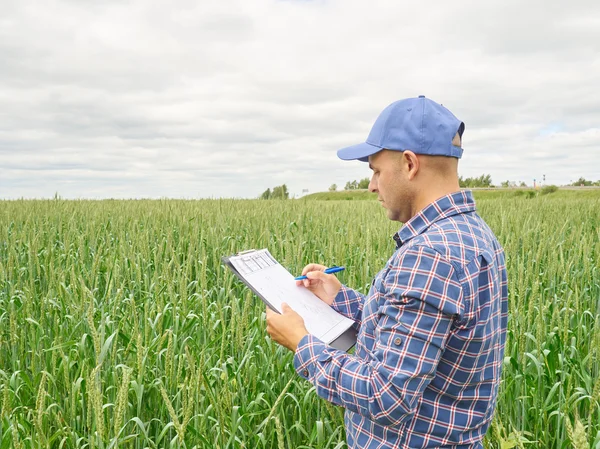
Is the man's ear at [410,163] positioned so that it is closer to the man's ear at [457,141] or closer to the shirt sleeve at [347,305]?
the man's ear at [457,141]

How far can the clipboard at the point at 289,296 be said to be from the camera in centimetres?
175

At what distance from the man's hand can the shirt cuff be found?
0.14 ft

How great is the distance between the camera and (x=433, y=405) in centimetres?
143

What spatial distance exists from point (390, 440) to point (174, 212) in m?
6.53

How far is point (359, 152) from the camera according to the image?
1564 millimetres

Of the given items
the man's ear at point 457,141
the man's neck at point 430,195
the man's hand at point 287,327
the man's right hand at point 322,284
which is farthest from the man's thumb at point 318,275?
the man's ear at point 457,141

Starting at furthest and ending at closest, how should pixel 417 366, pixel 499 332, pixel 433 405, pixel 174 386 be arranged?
pixel 174 386, pixel 499 332, pixel 433 405, pixel 417 366

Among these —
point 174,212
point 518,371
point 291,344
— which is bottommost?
point 518,371

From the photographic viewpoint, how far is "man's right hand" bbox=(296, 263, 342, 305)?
6.56 feet

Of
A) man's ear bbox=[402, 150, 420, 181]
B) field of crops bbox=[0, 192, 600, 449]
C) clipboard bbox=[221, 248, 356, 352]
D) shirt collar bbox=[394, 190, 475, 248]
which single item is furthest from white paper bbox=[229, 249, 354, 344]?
man's ear bbox=[402, 150, 420, 181]

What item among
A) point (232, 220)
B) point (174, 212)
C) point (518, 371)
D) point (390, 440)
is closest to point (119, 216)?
point (174, 212)

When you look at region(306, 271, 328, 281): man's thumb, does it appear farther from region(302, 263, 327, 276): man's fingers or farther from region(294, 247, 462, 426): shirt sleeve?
region(294, 247, 462, 426): shirt sleeve

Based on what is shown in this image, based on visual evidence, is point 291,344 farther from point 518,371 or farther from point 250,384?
point 518,371

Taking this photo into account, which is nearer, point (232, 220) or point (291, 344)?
point (291, 344)
